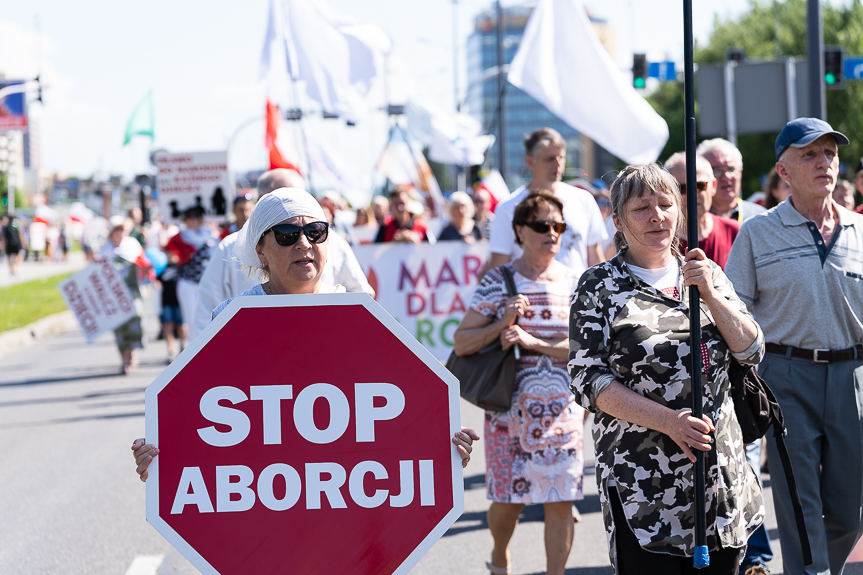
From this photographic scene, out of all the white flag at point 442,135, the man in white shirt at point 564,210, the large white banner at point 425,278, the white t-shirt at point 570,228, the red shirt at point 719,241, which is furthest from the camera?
the white flag at point 442,135

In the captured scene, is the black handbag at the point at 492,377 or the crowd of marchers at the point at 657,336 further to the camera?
the black handbag at the point at 492,377

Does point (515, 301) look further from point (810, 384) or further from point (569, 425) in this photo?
point (810, 384)

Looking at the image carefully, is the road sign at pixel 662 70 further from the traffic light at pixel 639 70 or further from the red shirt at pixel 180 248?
the red shirt at pixel 180 248

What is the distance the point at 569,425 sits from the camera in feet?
15.6

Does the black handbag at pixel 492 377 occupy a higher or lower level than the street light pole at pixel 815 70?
lower

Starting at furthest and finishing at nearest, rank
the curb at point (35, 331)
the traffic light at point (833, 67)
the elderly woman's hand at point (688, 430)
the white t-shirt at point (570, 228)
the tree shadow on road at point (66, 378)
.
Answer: the curb at point (35, 331) → the traffic light at point (833, 67) → the tree shadow on road at point (66, 378) → the white t-shirt at point (570, 228) → the elderly woman's hand at point (688, 430)

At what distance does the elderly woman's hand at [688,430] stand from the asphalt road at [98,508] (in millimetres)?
2260

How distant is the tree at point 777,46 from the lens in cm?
4197

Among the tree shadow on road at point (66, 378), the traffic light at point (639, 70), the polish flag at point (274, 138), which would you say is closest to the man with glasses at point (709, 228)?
the polish flag at point (274, 138)

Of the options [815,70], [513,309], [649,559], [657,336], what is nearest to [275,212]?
[657,336]

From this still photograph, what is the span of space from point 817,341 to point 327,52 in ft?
22.5

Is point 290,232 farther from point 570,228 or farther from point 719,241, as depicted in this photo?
point 570,228

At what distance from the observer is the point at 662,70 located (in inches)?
714

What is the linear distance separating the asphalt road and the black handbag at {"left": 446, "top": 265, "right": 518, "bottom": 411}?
100cm
